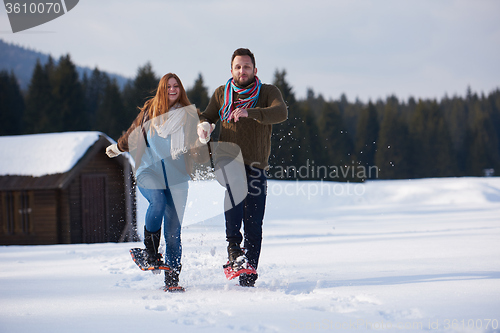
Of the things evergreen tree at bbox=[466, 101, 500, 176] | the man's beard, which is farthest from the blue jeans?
evergreen tree at bbox=[466, 101, 500, 176]

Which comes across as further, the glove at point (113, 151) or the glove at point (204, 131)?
the glove at point (113, 151)

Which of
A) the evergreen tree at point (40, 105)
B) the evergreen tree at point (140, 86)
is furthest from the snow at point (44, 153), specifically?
the evergreen tree at point (40, 105)

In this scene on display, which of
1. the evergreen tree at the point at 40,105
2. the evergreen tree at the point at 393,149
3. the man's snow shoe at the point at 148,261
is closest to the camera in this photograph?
the man's snow shoe at the point at 148,261

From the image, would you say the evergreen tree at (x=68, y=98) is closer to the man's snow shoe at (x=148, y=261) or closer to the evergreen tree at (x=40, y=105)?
the evergreen tree at (x=40, y=105)

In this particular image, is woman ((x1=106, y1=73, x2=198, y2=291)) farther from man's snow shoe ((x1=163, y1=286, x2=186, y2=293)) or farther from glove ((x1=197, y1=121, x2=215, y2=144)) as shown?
glove ((x1=197, y1=121, x2=215, y2=144))

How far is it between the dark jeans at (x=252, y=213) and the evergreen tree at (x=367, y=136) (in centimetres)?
5354

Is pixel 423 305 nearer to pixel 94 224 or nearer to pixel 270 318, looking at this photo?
pixel 270 318

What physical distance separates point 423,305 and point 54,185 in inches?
469

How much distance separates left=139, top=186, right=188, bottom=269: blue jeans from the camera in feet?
13.2

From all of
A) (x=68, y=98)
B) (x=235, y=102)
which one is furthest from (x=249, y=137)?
(x=68, y=98)

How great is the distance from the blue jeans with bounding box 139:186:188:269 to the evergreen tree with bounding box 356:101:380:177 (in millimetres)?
53794

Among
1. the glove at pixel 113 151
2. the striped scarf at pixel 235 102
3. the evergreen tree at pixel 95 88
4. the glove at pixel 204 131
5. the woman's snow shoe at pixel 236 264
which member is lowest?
the woman's snow shoe at pixel 236 264

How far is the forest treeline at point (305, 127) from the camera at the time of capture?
132ft

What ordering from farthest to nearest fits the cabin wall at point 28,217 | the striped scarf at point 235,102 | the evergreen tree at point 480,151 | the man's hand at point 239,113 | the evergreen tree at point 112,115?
1. the evergreen tree at point 480,151
2. the evergreen tree at point 112,115
3. the cabin wall at point 28,217
4. the striped scarf at point 235,102
5. the man's hand at point 239,113
